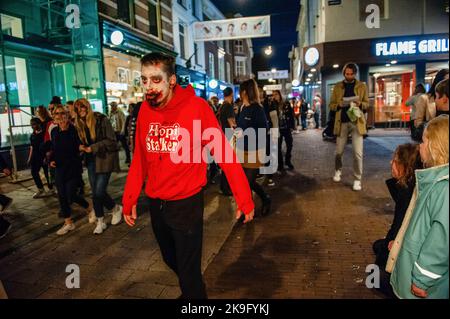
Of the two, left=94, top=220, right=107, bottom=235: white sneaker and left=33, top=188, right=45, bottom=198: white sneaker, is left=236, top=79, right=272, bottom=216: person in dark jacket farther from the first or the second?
left=33, top=188, right=45, bottom=198: white sneaker

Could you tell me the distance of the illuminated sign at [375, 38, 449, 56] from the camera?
15.1 metres

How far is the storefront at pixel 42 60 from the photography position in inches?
397

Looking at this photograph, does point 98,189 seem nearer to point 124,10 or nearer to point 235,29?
point 124,10

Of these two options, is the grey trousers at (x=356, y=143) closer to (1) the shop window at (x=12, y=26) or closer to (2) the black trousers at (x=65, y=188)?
(2) the black trousers at (x=65, y=188)

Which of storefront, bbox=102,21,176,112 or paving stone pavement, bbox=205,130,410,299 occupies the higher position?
storefront, bbox=102,21,176,112

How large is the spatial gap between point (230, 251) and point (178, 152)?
2050mm

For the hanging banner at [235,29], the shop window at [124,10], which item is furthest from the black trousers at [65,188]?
the hanging banner at [235,29]

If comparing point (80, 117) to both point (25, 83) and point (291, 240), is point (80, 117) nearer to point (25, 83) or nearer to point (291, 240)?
point (291, 240)

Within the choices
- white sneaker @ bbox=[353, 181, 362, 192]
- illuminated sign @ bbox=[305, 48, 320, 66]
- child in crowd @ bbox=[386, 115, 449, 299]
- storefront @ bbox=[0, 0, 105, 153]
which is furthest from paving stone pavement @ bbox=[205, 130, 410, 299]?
illuminated sign @ bbox=[305, 48, 320, 66]

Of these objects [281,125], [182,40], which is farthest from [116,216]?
[182,40]

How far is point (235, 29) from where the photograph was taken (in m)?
16.0

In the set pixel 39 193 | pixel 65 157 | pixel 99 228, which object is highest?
pixel 65 157

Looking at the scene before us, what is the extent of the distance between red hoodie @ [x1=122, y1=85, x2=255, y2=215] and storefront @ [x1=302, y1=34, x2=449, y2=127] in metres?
14.6
